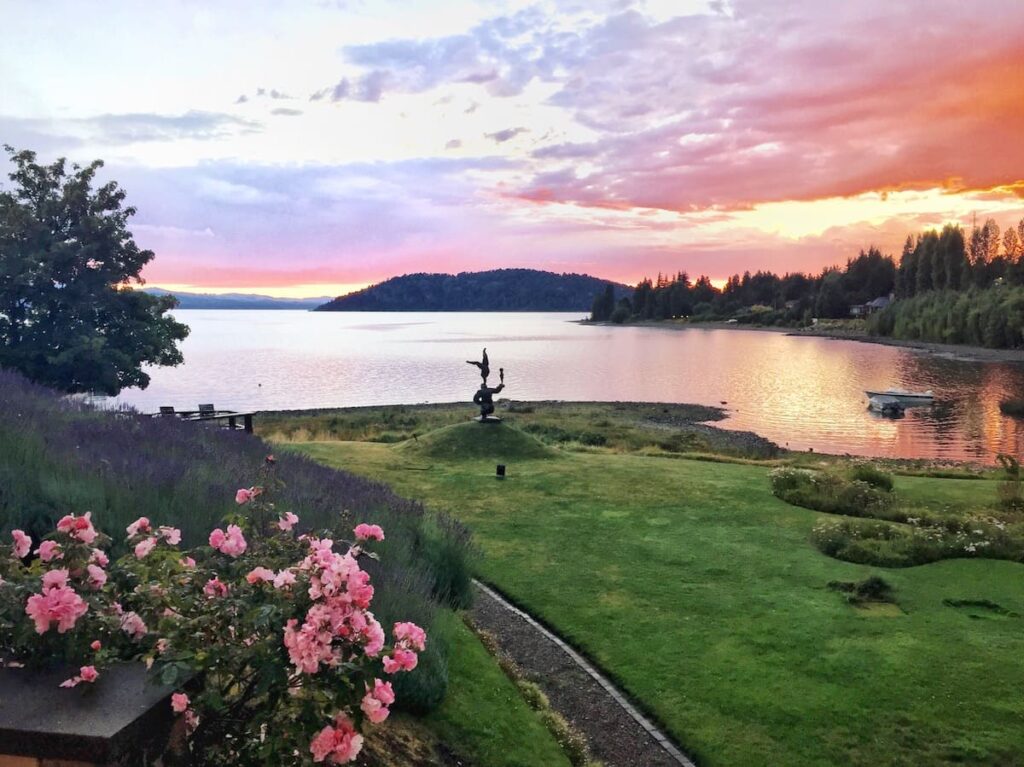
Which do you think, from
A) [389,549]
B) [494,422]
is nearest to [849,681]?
[389,549]

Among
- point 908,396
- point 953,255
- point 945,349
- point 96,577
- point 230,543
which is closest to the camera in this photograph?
point 96,577

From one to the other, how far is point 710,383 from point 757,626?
7735 cm

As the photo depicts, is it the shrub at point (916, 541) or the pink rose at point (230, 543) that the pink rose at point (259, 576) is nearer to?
the pink rose at point (230, 543)

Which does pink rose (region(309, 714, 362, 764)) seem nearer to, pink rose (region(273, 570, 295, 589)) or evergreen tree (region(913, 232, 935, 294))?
pink rose (region(273, 570, 295, 589))

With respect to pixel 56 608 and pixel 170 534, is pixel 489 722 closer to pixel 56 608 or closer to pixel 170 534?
pixel 170 534

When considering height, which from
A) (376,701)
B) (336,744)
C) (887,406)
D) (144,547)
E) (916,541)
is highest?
(144,547)

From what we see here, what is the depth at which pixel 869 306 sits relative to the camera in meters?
175

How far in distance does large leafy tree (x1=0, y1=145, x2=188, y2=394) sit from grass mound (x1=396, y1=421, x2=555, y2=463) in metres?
12.1

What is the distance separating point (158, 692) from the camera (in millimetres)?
3242

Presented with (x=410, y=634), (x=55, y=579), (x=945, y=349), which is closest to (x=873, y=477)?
(x=410, y=634)

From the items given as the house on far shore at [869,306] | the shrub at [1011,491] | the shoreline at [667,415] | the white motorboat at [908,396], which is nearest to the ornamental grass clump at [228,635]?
the shrub at [1011,491]

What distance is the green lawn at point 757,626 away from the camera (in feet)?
24.1

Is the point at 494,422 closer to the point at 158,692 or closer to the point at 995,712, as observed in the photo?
the point at 995,712

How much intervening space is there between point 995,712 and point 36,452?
33.3 feet
